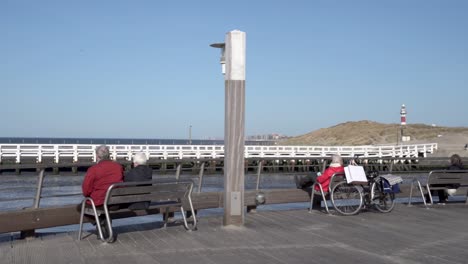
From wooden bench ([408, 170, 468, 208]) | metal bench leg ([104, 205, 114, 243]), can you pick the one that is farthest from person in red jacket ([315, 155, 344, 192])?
metal bench leg ([104, 205, 114, 243])

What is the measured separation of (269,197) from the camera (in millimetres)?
11234

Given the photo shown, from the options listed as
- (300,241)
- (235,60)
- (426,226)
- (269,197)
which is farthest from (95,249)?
(426,226)

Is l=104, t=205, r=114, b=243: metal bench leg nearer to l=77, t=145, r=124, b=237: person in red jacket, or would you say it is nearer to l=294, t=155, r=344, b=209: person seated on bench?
l=77, t=145, r=124, b=237: person in red jacket

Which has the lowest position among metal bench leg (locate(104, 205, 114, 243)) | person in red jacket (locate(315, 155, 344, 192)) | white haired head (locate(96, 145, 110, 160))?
metal bench leg (locate(104, 205, 114, 243))

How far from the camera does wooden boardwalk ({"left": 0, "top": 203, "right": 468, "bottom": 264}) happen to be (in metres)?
7.14

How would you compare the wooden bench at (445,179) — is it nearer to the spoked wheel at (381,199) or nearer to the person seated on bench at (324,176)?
the spoked wheel at (381,199)

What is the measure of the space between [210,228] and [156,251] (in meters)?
1.84

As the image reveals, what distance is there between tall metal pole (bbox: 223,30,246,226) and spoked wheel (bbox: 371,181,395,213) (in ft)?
10.7

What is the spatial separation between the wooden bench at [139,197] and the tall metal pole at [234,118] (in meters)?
0.65

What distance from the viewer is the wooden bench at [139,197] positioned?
7.91m

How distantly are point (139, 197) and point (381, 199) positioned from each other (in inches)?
204

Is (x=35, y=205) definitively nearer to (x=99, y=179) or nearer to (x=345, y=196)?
(x=99, y=179)

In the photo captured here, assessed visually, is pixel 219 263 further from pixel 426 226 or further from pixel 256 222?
pixel 426 226

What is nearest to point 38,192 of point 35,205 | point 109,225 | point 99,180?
point 35,205
